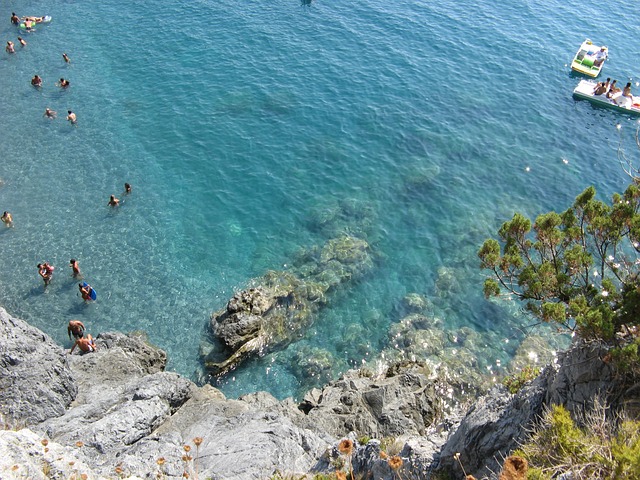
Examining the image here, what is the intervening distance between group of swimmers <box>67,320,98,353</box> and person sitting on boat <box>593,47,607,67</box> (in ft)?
180

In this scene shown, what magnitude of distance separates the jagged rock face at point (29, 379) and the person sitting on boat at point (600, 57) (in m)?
56.8

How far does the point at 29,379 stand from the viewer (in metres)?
20.1

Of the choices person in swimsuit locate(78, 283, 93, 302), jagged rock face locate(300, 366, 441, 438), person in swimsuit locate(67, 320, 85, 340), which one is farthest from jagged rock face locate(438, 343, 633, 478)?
person in swimsuit locate(78, 283, 93, 302)

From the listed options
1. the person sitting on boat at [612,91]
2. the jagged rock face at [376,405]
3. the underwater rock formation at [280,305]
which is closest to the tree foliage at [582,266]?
the jagged rock face at [376,405]

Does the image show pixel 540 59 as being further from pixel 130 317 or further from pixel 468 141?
pixel 130 317

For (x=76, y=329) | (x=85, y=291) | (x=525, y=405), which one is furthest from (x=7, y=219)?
(x=525, y=405)

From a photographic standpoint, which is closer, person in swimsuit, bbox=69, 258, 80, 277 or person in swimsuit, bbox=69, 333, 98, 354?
person in swimsuit, bbox=69, 333, 98, 354

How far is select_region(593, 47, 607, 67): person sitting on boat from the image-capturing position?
52.8 metres

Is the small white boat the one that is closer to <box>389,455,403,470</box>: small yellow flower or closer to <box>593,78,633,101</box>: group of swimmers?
<box>593,78,633,101</box>: group of swimmers

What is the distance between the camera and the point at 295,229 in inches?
1435

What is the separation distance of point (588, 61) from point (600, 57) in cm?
165

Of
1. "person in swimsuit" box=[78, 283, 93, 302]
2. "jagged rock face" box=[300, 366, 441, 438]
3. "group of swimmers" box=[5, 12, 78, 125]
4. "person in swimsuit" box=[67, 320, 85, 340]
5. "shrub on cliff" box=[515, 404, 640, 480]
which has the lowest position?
"person in swimsuit" box=[67, 320, 85, 340]

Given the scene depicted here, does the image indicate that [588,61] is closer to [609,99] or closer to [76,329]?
[609,99]

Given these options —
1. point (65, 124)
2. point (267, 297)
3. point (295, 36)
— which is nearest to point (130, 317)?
point (267, 297)
